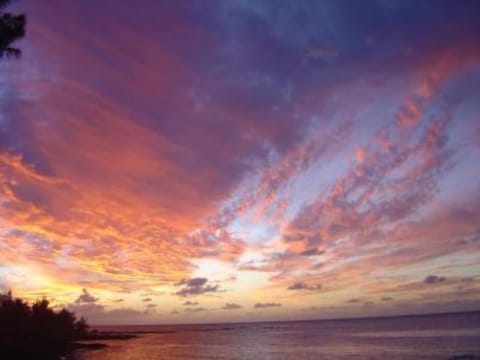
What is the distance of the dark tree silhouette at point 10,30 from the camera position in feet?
68.6

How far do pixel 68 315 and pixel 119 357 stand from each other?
46.4m

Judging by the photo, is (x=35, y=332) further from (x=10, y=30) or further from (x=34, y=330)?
(x=10, y=30)

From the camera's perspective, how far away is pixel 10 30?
21031 mm

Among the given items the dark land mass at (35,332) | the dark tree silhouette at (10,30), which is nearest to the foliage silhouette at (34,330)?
the dark land mass at (35,332)

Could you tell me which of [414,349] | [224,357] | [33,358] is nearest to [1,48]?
[33,358]

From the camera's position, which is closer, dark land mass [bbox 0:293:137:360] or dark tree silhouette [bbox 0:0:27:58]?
dark tree silhouette [bbox 0:0:27:58]

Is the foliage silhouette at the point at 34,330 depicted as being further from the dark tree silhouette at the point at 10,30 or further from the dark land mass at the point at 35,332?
the dark tree silhouette at the point at 10,30

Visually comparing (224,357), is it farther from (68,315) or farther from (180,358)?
(68,315)

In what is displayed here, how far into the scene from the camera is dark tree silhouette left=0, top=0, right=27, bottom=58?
2091 centimetres

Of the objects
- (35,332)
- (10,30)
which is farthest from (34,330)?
(10,30)

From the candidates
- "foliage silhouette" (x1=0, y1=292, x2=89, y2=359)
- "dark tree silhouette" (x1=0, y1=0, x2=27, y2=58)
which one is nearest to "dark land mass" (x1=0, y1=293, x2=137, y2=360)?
"foliage silhouette" (x1=0, y1=292, x2=89, y2=359)

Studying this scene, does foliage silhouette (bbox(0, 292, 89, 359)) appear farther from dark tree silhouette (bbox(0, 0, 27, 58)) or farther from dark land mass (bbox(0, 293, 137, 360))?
dark tree silhouette (bbox(0, 0, 27, 58))

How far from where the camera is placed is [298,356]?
85.6m

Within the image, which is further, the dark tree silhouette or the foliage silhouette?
the foliage silhouette
